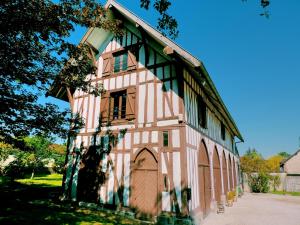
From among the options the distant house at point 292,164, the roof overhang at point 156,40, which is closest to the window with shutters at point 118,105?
the roof overhang at point 156,40

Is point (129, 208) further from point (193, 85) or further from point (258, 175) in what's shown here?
point (258, 175)

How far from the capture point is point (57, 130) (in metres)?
9.85

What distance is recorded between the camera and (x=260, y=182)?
2648 cm

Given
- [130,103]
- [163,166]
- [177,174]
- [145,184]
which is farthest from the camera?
[130,103]

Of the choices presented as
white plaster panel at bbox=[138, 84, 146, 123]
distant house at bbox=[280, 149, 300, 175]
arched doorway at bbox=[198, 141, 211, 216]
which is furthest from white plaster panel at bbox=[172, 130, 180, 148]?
distant house at bbox=[280, 149, 300, 175]

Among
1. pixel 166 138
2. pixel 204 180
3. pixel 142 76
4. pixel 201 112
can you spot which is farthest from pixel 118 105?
pixel 204 180

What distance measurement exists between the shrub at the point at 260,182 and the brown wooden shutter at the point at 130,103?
74.3 feet

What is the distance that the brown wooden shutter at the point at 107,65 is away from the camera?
40.5 feet

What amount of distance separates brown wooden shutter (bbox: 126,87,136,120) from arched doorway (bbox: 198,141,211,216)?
401 centimetres

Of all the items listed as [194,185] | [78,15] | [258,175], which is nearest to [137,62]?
[78,15]

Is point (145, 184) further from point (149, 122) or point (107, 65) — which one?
point (107, 65)

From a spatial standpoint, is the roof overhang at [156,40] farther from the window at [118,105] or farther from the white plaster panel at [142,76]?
the window at [118,105]

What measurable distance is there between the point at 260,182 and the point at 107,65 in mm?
24238

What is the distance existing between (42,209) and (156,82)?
769cm
